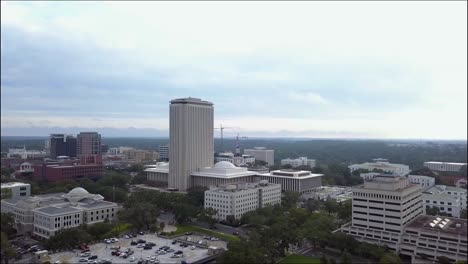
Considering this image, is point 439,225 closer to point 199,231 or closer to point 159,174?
point 199,231

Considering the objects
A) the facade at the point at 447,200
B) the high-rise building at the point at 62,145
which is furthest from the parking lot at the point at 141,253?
the high-rise building at the point at 62,145

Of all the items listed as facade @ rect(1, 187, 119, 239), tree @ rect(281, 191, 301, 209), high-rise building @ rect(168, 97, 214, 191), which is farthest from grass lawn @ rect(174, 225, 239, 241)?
high-rise building @ rect(168, 97, 214, 191)

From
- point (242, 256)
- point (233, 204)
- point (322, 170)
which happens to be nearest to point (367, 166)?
point (322, 170)

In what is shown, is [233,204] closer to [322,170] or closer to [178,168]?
[178,168]

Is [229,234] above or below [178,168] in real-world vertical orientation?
below

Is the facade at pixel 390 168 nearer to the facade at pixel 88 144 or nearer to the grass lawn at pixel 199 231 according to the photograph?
the grass lawn at pixel 199 231

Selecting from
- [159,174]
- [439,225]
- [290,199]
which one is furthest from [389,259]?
[159,174]
